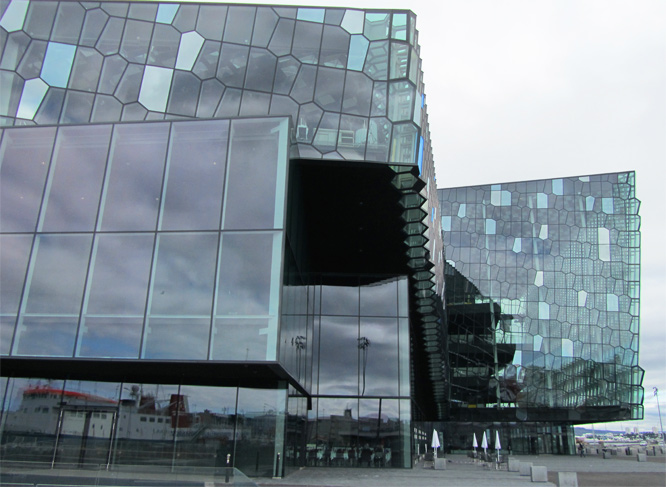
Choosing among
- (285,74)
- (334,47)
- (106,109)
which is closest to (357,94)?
(334,47)

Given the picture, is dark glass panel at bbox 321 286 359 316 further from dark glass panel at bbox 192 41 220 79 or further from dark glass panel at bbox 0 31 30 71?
dark glass panel at bbox 0 31 30 71

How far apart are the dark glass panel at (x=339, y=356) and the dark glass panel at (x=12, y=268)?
1214cm

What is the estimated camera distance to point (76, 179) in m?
17.5

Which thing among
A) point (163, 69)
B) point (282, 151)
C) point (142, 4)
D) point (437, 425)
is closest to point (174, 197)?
point (282, 151)

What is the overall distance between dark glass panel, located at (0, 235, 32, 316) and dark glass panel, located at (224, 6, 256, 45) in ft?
30.0

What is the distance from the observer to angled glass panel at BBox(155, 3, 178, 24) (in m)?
19.9

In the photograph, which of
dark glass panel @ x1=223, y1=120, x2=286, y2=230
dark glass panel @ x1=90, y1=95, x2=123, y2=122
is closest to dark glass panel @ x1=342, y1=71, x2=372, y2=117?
dark glass panel @ x1=223, y1=120, x2=286, y2=230

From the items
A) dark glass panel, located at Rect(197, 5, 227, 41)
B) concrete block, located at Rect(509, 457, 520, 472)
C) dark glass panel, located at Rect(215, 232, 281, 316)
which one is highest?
dark glass panel, located at Rect(197, 5, 227, 41)

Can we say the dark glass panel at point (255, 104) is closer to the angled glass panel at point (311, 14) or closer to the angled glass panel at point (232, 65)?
the angled glass panel at point (232, 65)

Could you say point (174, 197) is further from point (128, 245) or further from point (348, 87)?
point (348, 87)

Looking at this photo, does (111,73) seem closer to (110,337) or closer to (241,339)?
(110,337)

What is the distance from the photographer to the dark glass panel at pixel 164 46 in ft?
63.8

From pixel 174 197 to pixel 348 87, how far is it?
6.61 metres

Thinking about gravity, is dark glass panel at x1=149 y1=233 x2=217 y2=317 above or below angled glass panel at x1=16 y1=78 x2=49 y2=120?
below
